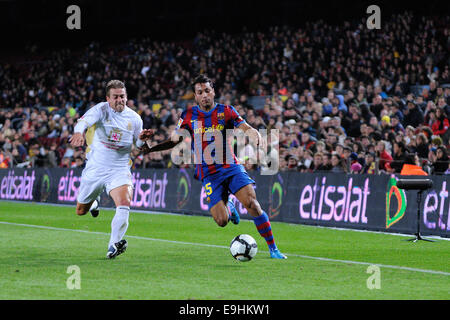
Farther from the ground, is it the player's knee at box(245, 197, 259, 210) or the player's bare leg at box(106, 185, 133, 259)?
the player's knee at box(245, 197, 259, 210)

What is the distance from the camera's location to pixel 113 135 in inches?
445

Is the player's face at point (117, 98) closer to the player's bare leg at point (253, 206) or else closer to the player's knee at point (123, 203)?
the player's knee at point (123, 203)

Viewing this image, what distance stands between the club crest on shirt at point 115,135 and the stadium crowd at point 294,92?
24.1ft

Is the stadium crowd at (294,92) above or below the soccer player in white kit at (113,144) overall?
above

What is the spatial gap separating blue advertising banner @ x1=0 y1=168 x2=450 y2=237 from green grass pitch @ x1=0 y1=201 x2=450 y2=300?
0.75m

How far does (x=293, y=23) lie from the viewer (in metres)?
37.7

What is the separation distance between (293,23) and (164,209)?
685 inches

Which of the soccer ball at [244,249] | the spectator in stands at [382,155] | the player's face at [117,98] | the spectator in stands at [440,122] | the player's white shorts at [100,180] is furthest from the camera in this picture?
the spectator in stands at [440,122]

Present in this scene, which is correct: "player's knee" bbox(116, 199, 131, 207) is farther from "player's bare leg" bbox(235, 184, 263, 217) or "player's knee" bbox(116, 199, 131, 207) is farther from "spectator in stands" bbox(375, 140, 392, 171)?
"spectator in stands" bbox(375, 140, 392, 171)

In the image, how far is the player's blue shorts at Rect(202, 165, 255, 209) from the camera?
414 inches

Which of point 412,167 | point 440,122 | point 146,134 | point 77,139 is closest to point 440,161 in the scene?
point 412,167

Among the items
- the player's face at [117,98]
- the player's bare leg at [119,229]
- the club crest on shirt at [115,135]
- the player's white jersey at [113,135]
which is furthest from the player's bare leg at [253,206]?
the player's face at [117,98]

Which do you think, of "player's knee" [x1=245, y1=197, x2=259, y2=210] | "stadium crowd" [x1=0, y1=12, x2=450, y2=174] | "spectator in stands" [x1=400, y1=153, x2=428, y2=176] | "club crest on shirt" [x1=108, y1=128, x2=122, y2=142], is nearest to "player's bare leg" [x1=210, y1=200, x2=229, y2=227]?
"player's knee" [x1=245, y1=197, x2=259, y2=210]

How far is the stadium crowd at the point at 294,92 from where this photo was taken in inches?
756
